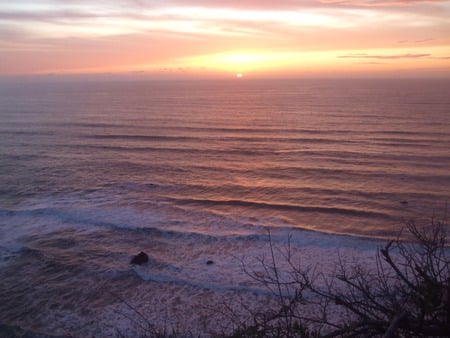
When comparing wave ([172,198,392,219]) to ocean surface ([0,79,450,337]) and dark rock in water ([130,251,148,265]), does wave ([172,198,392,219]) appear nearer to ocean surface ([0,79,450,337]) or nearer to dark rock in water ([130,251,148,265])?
ocean surface ([0,79,450,337])

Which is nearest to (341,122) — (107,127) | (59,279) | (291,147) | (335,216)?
(291,147)

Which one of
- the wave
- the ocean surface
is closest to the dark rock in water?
the ocean surface

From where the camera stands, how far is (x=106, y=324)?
12.8 metres

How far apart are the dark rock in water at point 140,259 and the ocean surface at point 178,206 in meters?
0.34

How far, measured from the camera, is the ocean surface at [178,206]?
14391 millimetres

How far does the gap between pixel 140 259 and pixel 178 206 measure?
659 cm

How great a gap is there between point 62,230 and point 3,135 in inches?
1155

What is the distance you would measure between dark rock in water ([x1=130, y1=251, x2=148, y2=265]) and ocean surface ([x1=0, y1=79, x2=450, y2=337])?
0.34 m

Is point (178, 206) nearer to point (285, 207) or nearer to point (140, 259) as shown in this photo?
point (285, 207)

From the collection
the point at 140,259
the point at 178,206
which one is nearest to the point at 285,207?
the point at 178,206

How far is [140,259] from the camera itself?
16.4 metres

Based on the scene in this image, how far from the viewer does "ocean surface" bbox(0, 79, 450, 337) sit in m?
14.4

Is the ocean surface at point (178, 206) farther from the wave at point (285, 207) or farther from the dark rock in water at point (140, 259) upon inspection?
the dark rock in water at point (140, 259)

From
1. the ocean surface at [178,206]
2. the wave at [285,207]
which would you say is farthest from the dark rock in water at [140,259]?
the wave at [285,207]
